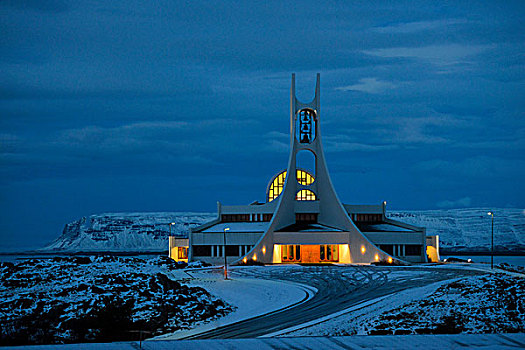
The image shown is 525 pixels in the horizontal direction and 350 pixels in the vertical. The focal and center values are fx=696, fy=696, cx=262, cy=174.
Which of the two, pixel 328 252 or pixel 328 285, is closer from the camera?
pixel 328 285

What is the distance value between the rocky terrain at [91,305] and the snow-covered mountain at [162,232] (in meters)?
124

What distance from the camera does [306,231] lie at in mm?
61750

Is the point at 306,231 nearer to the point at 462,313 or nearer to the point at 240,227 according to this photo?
the point at 240,227

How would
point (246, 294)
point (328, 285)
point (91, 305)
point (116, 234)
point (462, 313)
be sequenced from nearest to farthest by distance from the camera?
point (462, 313) < point (91, 305) < point (246, 294) < point (328, 285) < point (116, 234)

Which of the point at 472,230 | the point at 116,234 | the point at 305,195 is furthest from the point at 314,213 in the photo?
the point at 472,230

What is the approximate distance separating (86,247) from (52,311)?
475 ft

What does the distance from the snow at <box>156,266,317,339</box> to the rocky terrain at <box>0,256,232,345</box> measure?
36.0 inches

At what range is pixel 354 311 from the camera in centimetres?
2902

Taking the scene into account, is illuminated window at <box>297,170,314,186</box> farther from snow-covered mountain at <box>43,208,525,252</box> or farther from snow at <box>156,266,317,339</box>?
snow-covered mountain at <box>43,208,525,252</box>

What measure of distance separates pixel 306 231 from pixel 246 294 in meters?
26.7

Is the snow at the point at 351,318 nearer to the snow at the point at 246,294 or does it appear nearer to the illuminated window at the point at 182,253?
the snow at the point at 246,294

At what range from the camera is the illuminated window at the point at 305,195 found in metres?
68.8

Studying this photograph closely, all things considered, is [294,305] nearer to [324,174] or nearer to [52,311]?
[52,311]

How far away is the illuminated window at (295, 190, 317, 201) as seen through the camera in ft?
226
